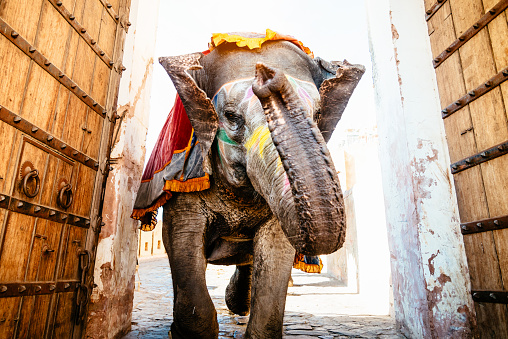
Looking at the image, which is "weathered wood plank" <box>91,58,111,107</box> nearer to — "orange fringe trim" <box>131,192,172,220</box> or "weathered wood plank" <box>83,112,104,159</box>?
"weathered wood plank" <box>83,112,104,159</box>

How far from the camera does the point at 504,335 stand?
280cm

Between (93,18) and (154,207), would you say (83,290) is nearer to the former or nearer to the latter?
(154,207)

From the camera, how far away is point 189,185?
10.0 feet

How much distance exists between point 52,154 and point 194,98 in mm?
1015

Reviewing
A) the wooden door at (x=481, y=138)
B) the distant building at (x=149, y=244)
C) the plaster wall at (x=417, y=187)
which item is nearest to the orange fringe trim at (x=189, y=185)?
the plaster wall at (x=417, y=187)

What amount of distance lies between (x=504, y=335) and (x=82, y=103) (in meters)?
3.49

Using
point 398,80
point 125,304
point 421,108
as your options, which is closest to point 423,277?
point 421,108

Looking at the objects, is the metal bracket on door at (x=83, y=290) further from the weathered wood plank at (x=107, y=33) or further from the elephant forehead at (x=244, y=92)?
the weathered wood plank at (x=107, y=33)

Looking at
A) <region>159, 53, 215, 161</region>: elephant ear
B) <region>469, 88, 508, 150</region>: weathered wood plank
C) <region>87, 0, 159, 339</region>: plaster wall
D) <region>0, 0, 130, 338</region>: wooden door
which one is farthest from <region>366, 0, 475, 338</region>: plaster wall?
<region>0, 0, 130, 338</region>: wooden door

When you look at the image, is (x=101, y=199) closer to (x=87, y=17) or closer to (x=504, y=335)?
(x=87, y=17)

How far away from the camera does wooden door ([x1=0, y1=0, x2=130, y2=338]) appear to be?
2121 millimetres

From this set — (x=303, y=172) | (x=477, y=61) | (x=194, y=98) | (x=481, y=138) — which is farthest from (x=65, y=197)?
(x=477, y=61)

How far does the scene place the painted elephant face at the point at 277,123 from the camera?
168 cm

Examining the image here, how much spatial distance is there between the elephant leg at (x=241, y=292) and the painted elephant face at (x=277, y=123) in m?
2.00
